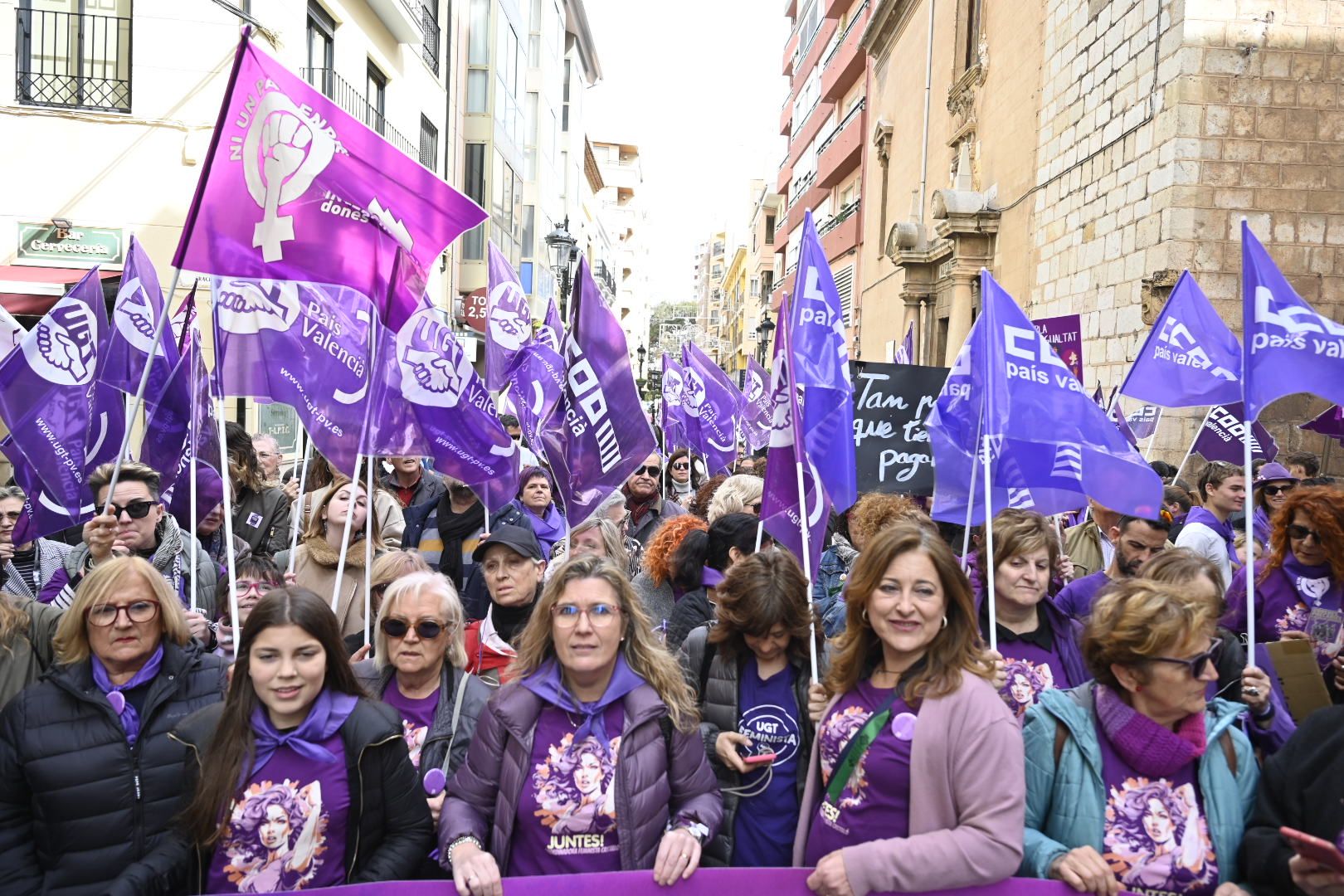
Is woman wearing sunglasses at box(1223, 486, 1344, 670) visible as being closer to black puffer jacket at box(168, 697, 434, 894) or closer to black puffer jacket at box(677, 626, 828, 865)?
black puffer jacket at box(677, 626, 828, 865)

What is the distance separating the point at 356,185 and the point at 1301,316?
4.01 meters

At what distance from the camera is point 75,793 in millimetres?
2760

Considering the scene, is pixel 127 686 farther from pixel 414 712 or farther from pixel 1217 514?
pixel 1217 514

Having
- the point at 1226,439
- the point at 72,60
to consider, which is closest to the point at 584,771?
the point at 1226,439

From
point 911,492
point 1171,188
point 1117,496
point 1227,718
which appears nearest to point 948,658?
point 1227,718

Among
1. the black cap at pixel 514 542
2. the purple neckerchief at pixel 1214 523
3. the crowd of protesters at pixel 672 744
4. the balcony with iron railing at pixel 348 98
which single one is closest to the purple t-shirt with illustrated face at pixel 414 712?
the crowd of protesters at pixel 672 744

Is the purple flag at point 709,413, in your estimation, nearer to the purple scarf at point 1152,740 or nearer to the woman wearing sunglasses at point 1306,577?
the woman wearing sunglasses at point 1306,577

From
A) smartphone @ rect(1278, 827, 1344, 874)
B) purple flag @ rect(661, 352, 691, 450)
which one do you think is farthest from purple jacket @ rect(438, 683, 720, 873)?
purple flag @ rect(661, 352, 691, 450)

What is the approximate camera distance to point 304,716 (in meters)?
2.79

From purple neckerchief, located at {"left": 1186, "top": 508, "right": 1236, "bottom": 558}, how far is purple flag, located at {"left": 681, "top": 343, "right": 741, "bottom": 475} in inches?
204

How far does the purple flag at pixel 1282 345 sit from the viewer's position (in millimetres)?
4289

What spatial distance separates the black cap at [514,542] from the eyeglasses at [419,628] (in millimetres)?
899

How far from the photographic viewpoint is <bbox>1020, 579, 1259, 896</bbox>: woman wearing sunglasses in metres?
2.50

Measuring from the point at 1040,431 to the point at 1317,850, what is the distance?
2.35 meters
